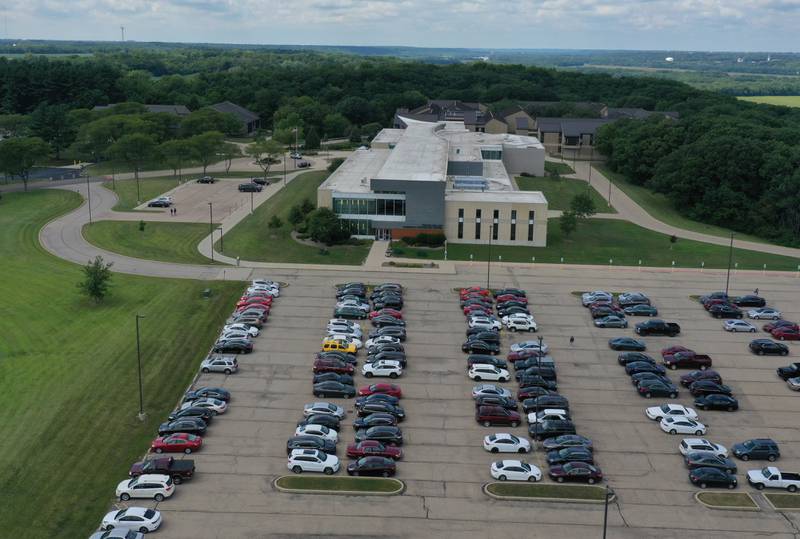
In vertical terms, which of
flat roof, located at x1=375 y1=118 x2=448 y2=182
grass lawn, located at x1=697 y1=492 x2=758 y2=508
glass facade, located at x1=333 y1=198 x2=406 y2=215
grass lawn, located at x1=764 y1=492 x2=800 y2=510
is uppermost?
flat roof, located at x1=375 y1=118 x2=448 y2=182

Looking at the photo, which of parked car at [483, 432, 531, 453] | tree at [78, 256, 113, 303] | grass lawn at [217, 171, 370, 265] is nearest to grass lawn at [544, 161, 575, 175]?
grass lawn at [217, 171, 370, 265]

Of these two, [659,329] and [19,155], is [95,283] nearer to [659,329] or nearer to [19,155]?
[659,329]

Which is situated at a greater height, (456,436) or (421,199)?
(421,199)

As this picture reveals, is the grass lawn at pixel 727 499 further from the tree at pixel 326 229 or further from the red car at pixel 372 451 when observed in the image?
the tree at pixel 326 229

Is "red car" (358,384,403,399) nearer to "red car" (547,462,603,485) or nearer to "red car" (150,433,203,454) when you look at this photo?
"red car" (150,433,203,454)

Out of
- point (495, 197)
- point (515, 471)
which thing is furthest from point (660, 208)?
point (515, 471)

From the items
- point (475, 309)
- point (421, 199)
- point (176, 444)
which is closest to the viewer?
point (176, 444)

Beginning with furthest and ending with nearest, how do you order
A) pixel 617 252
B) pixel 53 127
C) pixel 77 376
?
1. pixel 53 127
2. pixel 617 252
3. pixel 77 376
